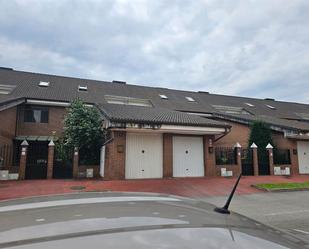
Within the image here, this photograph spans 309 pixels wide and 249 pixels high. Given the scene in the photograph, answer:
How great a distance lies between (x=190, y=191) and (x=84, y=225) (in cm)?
1078

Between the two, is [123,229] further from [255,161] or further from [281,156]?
[281,156]

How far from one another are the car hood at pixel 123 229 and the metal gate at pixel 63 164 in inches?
582

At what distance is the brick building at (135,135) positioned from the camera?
47.2ft

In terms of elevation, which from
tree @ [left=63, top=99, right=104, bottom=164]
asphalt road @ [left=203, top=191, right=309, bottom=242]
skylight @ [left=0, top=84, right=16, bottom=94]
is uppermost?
skylight @ [left=0, top=84, right=16, bottom=94]

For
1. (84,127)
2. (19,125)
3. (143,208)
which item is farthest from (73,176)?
(143,208)

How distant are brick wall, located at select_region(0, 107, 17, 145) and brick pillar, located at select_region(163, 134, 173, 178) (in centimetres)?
997

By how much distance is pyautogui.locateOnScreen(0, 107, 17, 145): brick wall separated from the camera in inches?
624

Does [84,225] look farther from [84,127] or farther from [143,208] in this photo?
[84,127]

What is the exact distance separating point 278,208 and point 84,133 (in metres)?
11.2

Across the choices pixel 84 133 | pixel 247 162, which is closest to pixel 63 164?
pixel 84 133

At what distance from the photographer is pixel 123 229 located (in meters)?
1.28

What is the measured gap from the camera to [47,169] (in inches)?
603

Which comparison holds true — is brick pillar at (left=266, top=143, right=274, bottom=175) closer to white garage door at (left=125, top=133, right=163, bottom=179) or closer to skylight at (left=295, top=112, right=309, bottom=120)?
white garage door at (left=125, top=133, right=163, bottom=179)

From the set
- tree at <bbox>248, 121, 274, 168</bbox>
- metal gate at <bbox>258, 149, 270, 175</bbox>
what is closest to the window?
tree at <bbox>248, 121, 274, 168</bbox>
